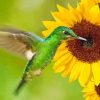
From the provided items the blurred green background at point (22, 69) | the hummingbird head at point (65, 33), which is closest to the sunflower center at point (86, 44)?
the hummingbird head at point (65, 33)

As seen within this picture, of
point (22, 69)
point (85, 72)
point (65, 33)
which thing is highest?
point (65, 33)

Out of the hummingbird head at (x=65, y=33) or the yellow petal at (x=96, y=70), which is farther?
the yellow petal at (x=96, y=70)

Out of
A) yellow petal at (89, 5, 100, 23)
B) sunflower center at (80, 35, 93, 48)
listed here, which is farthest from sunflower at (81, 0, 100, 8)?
sunflower center at (80, 35, 93, 48)

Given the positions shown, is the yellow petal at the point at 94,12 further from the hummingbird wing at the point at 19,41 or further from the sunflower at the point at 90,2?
the hummingbird wing at the point at 19,41

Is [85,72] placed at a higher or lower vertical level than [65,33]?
lower

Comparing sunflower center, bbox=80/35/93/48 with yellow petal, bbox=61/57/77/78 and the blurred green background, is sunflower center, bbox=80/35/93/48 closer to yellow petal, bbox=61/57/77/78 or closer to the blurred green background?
yellow petal, bbox=61/57/77/78

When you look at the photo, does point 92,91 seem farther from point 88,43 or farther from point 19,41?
point 19,41

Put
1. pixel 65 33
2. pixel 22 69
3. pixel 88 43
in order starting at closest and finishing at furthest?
pixel 65 33 → pixel 88 43 → pixel 22 69

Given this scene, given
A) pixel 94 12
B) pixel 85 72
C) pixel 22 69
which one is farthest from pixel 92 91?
pixel 22 69
